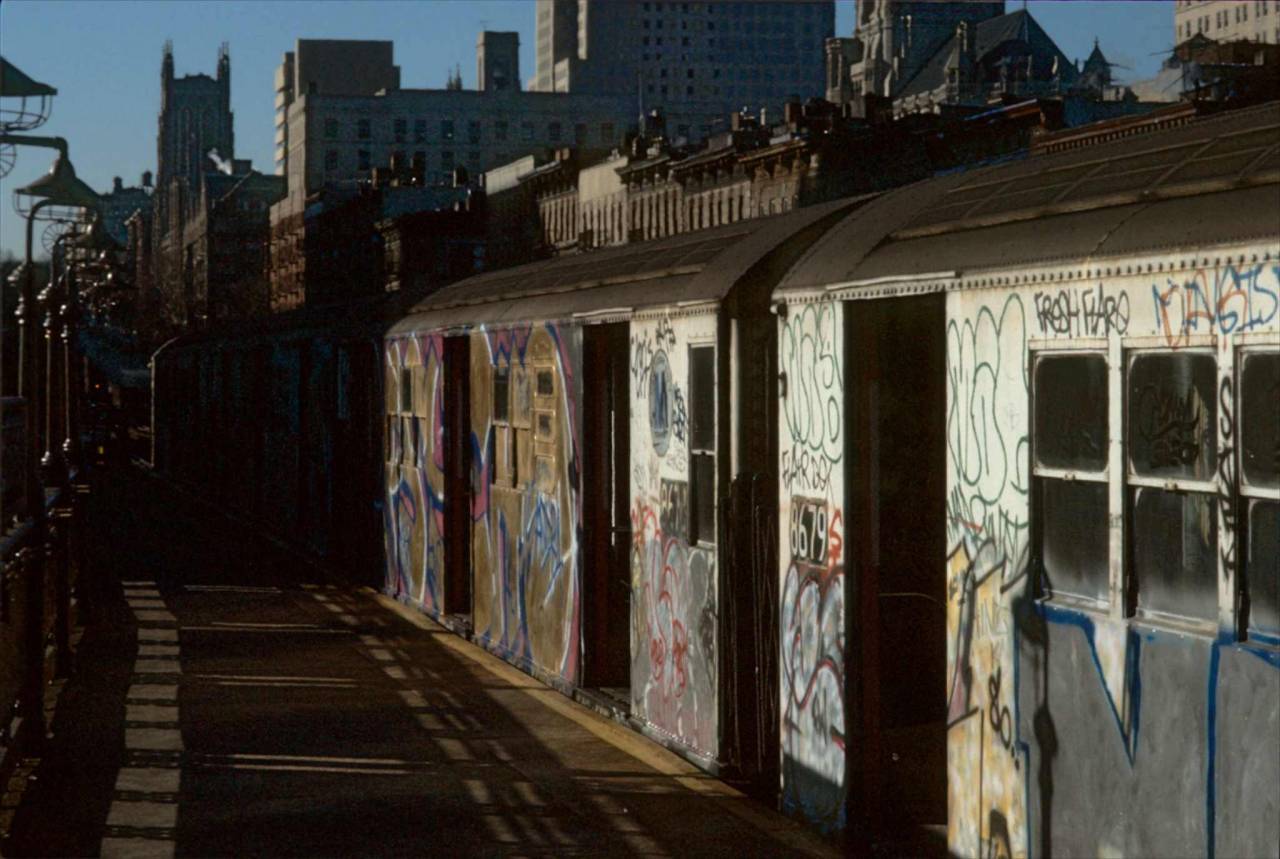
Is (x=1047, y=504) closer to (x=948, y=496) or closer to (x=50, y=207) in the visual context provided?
(x=948, y=496)

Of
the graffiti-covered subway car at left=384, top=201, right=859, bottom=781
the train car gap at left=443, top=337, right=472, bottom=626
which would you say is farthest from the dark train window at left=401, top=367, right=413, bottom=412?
the train car gap at left=443, top=337, right=472, bottom=626

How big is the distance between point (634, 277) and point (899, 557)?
348cm

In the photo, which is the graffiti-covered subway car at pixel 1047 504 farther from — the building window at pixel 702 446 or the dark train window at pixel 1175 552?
the building window at pixel 702 446

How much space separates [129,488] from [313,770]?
34838 mm

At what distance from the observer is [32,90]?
1300 cm

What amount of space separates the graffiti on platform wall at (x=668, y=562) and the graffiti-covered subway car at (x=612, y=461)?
0.02m

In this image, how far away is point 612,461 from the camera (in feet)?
44.8

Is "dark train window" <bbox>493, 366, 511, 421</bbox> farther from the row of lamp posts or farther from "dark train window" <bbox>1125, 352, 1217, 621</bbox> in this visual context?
"dark train window" <bbox>1125, 352, 1217, 621</bbox>

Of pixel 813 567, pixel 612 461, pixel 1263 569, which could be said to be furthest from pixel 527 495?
pixel 1263 569

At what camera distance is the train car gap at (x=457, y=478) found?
58.3ft

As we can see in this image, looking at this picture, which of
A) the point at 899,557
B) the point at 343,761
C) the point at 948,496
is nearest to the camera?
the point at 948,496

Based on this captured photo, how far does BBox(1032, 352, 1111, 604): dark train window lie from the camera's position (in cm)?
730

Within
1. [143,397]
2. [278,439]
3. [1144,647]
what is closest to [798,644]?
[1144,647]

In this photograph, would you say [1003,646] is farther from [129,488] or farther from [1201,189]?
[129,488]
